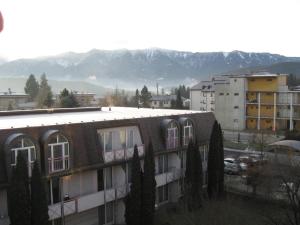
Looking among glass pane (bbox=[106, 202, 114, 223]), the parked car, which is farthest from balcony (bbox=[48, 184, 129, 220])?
the parked car

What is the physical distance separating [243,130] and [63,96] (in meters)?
36.0

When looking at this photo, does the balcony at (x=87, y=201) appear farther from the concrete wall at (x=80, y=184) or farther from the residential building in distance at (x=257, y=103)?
the residential building in distance at (x=257, y=103)

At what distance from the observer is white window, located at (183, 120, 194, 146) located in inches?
1129

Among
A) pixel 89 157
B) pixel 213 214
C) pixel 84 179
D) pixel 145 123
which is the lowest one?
pixel 213 214

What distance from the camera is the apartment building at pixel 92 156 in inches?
747

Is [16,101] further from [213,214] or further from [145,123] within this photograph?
[213,214]

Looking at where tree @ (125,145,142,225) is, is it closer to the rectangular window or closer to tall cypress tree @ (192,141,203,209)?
the rectangular window

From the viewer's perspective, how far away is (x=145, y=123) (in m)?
26.2

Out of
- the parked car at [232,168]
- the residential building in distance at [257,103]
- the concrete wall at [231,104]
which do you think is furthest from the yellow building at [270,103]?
the parked car at [232,168]

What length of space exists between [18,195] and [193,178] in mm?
13670

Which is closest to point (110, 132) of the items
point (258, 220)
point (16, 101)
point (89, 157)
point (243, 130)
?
point (89, 157)

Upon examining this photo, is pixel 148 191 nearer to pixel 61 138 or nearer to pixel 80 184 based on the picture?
pixel 80 184

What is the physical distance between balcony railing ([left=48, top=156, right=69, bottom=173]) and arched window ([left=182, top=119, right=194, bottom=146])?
1107 centimetres

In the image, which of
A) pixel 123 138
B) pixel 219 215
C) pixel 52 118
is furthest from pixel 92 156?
pixel 219 215
